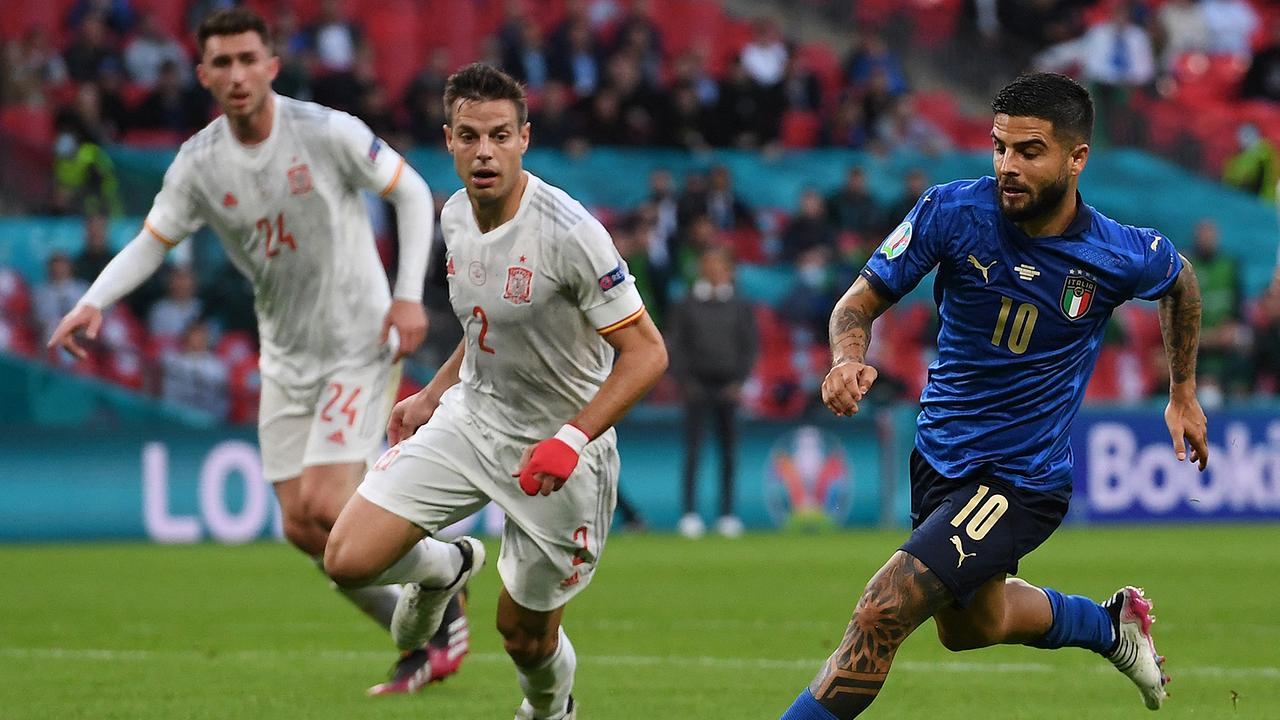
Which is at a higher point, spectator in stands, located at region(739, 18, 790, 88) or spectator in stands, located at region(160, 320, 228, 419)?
spectator in stands, located at region(739, 18, 790, 88)

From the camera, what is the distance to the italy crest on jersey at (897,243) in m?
5.58

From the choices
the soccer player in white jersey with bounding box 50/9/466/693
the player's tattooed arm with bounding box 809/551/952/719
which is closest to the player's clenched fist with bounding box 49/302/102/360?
the soccer player in white jersey with bounding box 50/9/466/693

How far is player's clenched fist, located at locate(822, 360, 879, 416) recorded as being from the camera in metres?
4.97

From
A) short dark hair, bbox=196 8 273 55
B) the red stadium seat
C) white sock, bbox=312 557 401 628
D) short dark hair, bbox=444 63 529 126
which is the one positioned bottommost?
white sock, bbox=312 557 401 628

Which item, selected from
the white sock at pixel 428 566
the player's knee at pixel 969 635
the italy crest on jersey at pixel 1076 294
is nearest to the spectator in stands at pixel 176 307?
the white sock at pixel 428 566

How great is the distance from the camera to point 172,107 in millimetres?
19328

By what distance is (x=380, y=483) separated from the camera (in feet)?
20.3

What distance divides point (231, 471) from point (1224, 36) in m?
16.2

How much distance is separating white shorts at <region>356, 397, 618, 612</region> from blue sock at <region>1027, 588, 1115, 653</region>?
4.88 ft

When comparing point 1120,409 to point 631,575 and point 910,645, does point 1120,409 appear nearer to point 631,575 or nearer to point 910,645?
point 631,575

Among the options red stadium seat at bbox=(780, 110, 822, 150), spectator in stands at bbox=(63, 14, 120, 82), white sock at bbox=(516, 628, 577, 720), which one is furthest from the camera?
red stadium seat at bbox=(780, 110, 822, 150)

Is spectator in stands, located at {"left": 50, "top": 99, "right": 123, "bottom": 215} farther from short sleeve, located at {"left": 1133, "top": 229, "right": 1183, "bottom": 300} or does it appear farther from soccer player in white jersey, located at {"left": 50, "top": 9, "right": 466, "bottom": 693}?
short sleeve, located at {"left": 1133, "top": 229, "right": 1183, "bottom": 300}

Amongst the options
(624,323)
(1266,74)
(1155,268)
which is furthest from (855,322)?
(1266,74)

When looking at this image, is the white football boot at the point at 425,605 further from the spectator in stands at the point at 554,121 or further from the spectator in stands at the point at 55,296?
the spectator in stands at the point at 554,121
